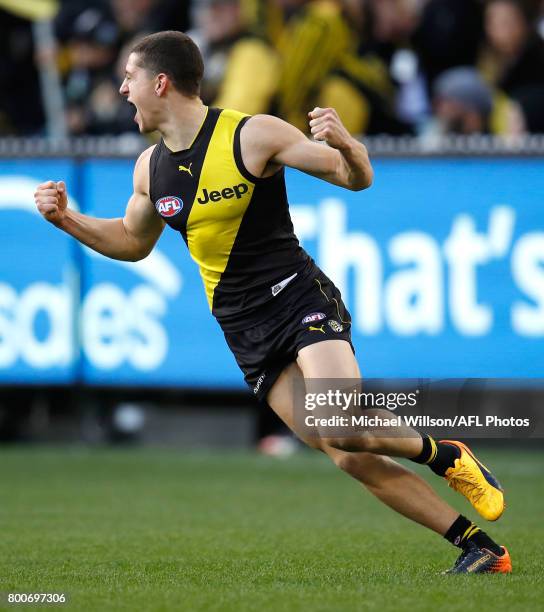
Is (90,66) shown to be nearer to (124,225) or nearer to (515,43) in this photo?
(515,43)

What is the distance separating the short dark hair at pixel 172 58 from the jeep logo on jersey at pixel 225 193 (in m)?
0.53

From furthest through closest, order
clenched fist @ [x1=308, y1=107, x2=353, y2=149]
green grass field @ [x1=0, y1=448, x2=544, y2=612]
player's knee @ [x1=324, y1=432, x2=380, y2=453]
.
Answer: player's knee @ [x1=324, y1=432, x2=380, y2=453] → clenched fist @ [x1=308, y1=107, x2=353, y2=149] → green grass field @ [x1=0, y1=448, x2=544, y2=612]

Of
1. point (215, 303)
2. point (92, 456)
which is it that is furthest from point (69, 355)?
point (215, 303)

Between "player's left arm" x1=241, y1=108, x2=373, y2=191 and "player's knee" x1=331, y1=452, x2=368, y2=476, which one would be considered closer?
"player's left arm" x1=241, y1=108, x2=373, y2=191

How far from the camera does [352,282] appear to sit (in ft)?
37.3

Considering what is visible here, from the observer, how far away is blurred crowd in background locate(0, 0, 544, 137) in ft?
39.9

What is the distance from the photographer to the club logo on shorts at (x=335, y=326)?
6207mm

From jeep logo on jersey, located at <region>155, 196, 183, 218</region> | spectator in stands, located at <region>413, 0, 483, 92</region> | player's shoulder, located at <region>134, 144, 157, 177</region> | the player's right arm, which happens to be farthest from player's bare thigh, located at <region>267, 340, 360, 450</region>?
spectator in stands, located at <region>413, 0, 483, 92</region>

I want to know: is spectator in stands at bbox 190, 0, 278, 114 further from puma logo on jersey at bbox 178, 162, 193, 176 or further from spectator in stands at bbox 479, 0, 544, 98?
puma logo on jersey at bbox 178, 162, 193, 176

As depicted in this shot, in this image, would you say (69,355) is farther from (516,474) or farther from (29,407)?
(516,474)

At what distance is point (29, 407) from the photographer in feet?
42.1

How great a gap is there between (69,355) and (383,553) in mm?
5587

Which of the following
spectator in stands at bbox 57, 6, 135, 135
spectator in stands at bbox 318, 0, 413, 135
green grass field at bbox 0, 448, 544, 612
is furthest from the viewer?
spectator in stands at bbox 57, 6, 135, 135

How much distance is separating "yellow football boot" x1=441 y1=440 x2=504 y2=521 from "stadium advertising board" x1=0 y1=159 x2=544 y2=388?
16.3ft
